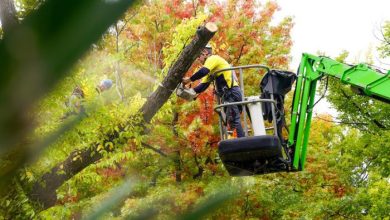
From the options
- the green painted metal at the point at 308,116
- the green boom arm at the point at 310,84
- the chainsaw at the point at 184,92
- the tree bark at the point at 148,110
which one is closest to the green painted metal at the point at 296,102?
the green boom arm at the point at 310,84

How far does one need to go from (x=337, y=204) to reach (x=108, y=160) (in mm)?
6868

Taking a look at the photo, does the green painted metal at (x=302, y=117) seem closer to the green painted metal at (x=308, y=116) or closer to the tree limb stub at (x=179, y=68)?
the green painted metal at (x=308, y=116)

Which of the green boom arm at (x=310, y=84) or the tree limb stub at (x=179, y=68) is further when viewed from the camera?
the green boom arm at (x=310, y=84)

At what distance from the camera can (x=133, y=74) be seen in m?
14.0

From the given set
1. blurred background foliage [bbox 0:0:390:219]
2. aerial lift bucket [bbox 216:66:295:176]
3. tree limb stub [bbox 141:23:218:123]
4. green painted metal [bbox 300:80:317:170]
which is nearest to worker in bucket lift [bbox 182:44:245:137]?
aerial lift bucket [bbox 216:66:295:176]

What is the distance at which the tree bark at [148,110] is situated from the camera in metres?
5.56

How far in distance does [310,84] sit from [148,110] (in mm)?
2384

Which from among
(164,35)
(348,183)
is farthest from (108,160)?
(348,183)

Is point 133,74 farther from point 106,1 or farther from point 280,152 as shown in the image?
point 106,1

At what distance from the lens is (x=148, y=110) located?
6910 mm

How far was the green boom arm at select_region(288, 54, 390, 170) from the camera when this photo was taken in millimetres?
6980

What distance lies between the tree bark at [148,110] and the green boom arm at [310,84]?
1.88 meters

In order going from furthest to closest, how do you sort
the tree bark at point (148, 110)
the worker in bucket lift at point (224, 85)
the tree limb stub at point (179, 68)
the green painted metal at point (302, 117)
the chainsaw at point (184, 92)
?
1. the green painted metal at point (302, 117)
2. the worker in bucket lift at point (224, 85)
3. the chainsaw at point (184, 92)
4. the tree limb stub at point (179, 68)
5. the tree bark at point (148, 110)

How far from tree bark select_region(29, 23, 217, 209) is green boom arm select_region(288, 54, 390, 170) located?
6.16ft
